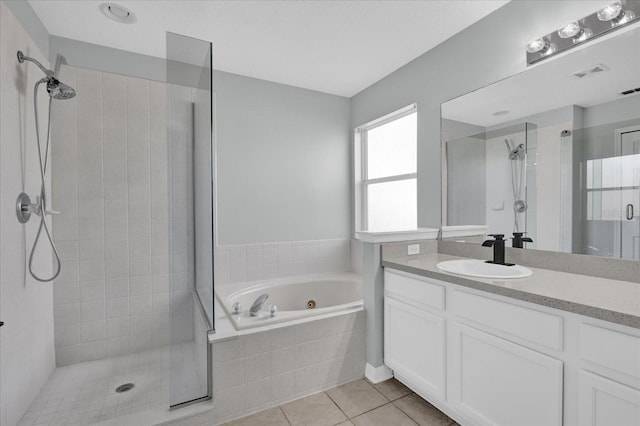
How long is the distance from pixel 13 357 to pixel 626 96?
337 centimetres

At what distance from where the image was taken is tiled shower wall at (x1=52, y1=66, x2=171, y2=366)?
91.0 inches

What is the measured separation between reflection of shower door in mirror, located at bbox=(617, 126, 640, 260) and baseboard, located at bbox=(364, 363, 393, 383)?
4.93ft

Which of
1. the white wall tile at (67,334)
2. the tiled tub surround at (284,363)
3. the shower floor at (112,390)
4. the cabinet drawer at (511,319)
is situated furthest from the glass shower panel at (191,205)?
the cabinet drawer at (511,319)

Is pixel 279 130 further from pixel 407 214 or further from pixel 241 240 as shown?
pixel 407 214

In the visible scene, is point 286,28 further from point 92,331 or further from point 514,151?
point 92,331

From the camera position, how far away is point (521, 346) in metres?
1.31

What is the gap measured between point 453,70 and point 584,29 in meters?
0.80

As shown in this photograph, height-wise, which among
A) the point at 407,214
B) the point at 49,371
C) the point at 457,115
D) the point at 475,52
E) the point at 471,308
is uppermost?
the point at 475,52

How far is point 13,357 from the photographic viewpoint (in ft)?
5.39

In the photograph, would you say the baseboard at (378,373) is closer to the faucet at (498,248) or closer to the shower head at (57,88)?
the faucet at (498,248)

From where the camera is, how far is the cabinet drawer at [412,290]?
172 centimetres

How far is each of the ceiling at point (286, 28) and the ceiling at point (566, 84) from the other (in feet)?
1.76

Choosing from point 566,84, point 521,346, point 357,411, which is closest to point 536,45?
point 566,84

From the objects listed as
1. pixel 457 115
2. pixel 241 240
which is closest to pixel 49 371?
pixel 241 240
